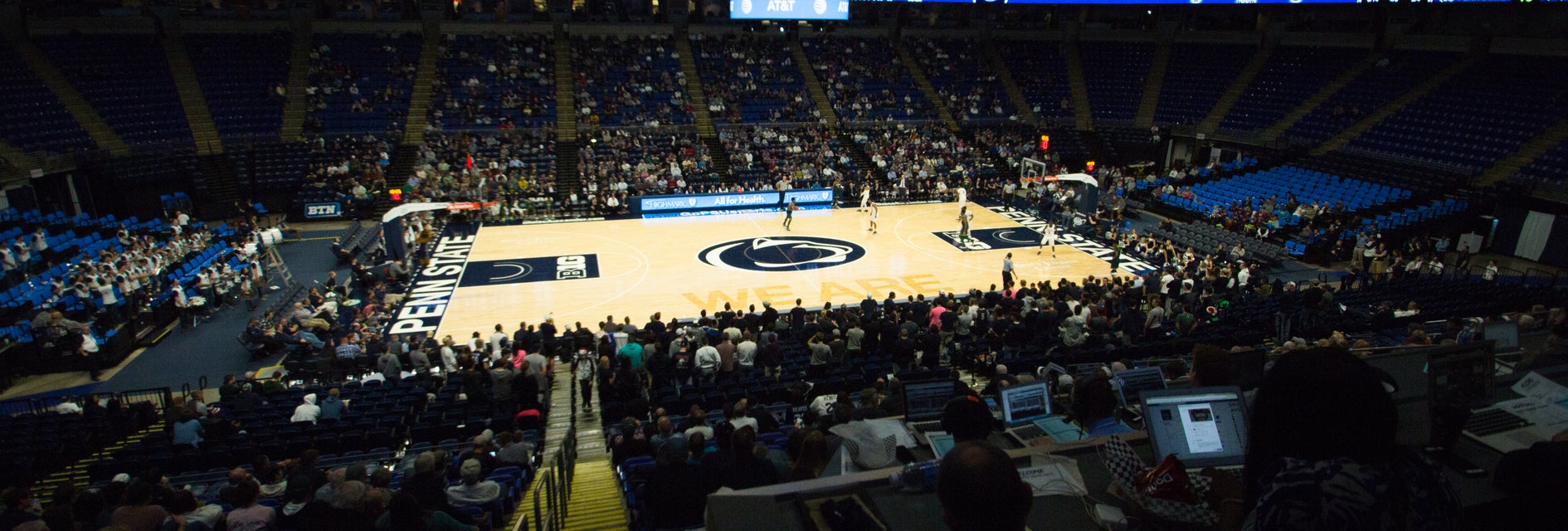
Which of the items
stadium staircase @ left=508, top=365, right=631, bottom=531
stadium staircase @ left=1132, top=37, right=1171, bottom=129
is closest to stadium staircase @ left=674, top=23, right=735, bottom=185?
stadium staircase @ left=1132, top=37, right=1171, bottom=129

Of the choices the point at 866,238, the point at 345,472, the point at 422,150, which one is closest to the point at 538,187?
the point at 422,150

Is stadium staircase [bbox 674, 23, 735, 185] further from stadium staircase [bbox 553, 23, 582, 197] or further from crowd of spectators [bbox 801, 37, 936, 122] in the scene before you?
crowd of spectators [bbox 801, 37, 936, 122]

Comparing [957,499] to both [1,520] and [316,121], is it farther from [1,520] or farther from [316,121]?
[316,121]

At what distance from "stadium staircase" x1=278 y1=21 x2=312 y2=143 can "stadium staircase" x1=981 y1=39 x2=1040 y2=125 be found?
35997 millimetres

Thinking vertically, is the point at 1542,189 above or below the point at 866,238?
above

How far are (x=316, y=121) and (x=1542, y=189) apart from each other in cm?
4667

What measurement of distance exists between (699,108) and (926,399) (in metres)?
37.0

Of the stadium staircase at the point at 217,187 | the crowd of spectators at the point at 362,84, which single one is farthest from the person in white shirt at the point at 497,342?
the crowd of spectators at the point at 362,84

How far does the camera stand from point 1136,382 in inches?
275

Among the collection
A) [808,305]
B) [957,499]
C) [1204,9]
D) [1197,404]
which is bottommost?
[808,305]

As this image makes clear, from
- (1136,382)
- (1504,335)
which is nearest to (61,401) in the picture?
(1136,382)

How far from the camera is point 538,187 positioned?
111 ft

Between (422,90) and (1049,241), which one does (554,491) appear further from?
(422,90)

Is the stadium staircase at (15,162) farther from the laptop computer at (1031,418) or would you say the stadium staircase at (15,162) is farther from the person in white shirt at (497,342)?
the laptop computer at (1031,418)
